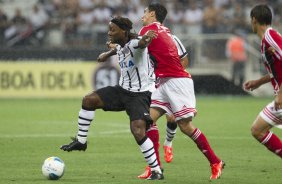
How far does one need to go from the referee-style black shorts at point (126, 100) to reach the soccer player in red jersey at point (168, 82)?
64 centimetres

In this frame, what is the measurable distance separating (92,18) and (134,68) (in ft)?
65.0

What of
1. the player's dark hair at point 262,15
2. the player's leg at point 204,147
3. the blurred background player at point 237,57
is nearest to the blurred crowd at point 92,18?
the blurred background player at point 237,57

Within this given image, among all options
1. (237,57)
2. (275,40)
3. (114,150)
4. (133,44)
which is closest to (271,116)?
(275,40)

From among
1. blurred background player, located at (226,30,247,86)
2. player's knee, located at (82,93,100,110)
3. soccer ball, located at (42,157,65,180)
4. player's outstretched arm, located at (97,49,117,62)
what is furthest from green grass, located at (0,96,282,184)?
blurred background player, located at (226,30,247,86)

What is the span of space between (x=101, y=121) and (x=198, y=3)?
12.0 meters

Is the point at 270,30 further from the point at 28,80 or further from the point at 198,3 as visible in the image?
the point at 198,3

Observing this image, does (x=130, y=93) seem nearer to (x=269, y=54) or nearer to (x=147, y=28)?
(x=147, y=28)

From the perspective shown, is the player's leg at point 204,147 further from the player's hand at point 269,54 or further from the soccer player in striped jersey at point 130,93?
the player's hand at point 269,54

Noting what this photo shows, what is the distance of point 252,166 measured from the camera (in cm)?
1159

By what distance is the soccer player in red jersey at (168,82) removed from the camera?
35.3 ft

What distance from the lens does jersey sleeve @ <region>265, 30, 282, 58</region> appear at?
924 centimetres

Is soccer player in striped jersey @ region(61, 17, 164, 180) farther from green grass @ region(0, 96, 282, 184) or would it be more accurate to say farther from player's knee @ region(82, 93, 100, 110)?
green grass @ region(0, 96, 282, 184)

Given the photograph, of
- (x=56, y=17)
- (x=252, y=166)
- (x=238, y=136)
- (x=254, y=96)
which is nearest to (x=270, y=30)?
(x=252, y=166)

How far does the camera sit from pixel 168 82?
11.1 meters
